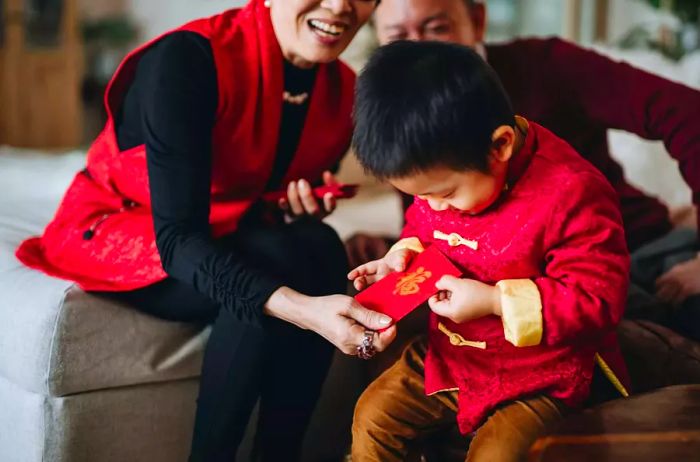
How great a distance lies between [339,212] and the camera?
2344 millimetres

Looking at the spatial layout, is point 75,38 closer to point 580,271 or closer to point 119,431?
point 119,431

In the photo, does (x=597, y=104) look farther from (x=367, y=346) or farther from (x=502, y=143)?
(x=367, y=346)

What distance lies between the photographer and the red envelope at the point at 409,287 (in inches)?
39.0

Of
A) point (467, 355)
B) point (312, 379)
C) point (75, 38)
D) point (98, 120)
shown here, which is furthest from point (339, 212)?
point (98, 120)

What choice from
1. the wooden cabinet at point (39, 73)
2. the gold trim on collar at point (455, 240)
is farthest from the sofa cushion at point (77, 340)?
the wooden cabinet at point (39, 73)

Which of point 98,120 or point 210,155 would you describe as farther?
point 98,120

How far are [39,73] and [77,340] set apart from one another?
11.9 feet

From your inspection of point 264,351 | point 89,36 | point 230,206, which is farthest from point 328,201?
point 89,36

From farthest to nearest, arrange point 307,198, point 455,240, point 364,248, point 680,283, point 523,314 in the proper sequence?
point 364,248, point 680,283, point 307,198, point 455,240, point 523,314

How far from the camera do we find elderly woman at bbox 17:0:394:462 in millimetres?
1176

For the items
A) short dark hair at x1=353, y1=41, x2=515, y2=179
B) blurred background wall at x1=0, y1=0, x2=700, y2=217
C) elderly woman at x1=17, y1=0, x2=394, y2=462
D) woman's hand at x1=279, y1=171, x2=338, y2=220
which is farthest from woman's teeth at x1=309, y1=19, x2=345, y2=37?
blurred background wall at x1=0, y1=0, x2=700, y2=217

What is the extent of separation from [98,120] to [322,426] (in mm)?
3891

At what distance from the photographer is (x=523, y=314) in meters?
0.95

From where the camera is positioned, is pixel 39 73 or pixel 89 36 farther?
pixel 89 36
